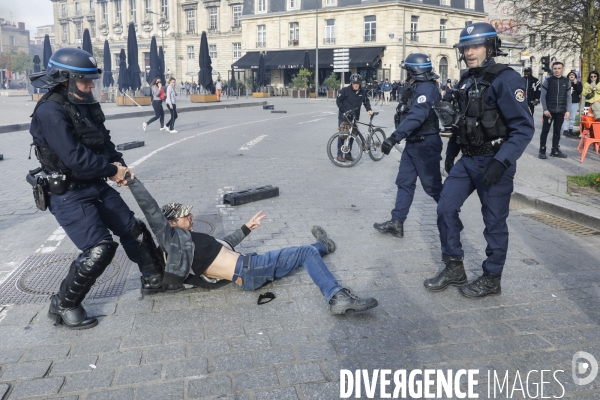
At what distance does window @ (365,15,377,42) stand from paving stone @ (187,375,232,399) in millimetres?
49618

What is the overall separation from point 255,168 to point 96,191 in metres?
6.68

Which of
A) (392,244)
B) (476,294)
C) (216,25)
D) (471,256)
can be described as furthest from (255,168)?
(216,25)

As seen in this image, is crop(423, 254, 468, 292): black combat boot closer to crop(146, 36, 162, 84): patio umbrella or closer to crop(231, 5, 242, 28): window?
crop(146, 36, 162, 84): patio umbrella

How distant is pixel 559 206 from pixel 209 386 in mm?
5550

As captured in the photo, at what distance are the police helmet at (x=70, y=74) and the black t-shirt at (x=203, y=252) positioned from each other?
125 centimetres

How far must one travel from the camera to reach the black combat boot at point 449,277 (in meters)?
4.45

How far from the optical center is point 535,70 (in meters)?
52.8

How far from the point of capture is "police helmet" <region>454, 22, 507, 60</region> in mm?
4227

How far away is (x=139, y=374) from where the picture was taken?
10.4 feet

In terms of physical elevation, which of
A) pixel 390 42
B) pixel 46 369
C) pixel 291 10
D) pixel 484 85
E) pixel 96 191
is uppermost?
pixel 291 10

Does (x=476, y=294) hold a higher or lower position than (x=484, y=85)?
lower

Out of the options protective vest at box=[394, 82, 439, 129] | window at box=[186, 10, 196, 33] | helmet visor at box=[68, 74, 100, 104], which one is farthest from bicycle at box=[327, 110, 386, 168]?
window at box=[186, 10, 196, 33]

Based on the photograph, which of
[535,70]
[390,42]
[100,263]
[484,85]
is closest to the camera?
[100,263]

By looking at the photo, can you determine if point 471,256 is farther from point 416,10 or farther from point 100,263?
point 416,10
